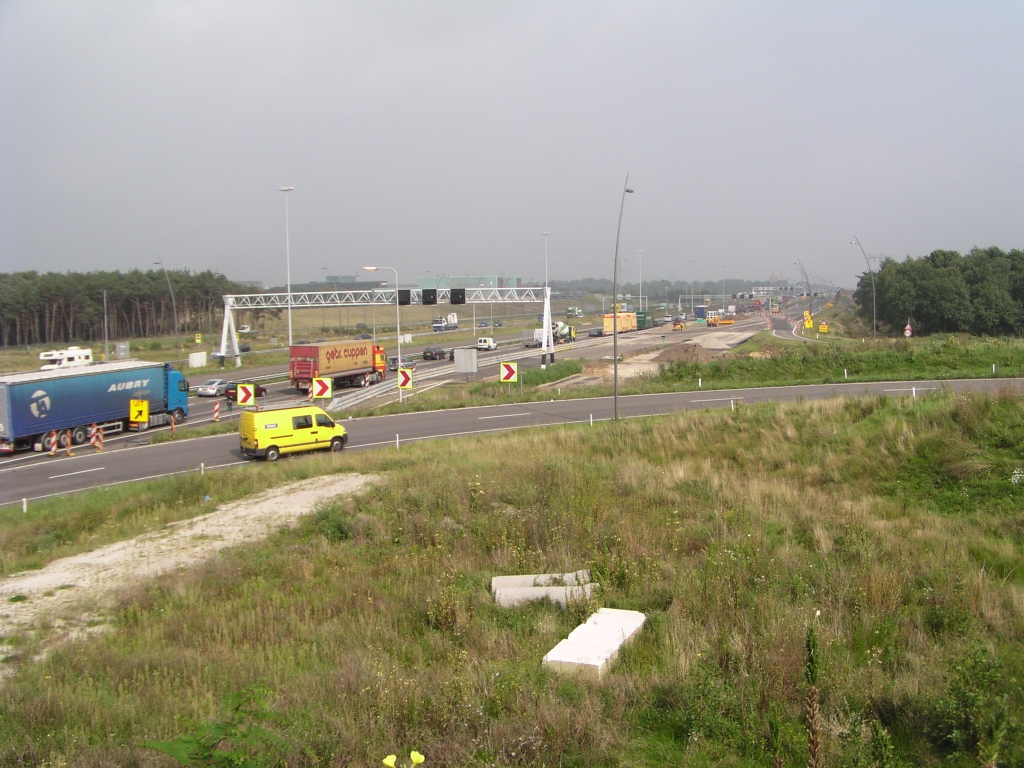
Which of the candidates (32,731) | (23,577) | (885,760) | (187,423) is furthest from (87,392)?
(885,760)

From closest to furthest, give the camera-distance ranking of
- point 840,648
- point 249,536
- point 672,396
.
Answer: point 840,648 < point 249,536 < point 672,396

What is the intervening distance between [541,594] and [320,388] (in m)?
28.0

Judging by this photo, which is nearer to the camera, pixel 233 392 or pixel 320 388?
pixel 320 388

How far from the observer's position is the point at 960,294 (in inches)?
2333

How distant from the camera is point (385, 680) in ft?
21.0

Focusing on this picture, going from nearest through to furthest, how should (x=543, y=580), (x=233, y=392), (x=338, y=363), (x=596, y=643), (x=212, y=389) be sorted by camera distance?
(x=596, y=643) < (x=543, y=580) < (x=233, y=392) < (x=212, y=389) < (x=338, y=363)

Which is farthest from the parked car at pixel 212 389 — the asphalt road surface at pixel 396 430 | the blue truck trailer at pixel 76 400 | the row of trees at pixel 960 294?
the row of trees at pixel 960 294

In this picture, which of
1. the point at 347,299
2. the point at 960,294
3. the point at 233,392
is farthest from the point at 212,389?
the point at 960,294

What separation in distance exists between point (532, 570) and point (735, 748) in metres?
5.67

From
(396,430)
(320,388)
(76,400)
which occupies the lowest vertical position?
(396,430)

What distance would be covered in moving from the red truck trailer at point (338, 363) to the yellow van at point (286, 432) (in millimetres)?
16549

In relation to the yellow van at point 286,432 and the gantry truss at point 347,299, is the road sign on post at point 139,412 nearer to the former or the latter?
the yellow van at point 286,432

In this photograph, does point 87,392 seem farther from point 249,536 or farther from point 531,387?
point 531,387

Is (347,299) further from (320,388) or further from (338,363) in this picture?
(320,388)
